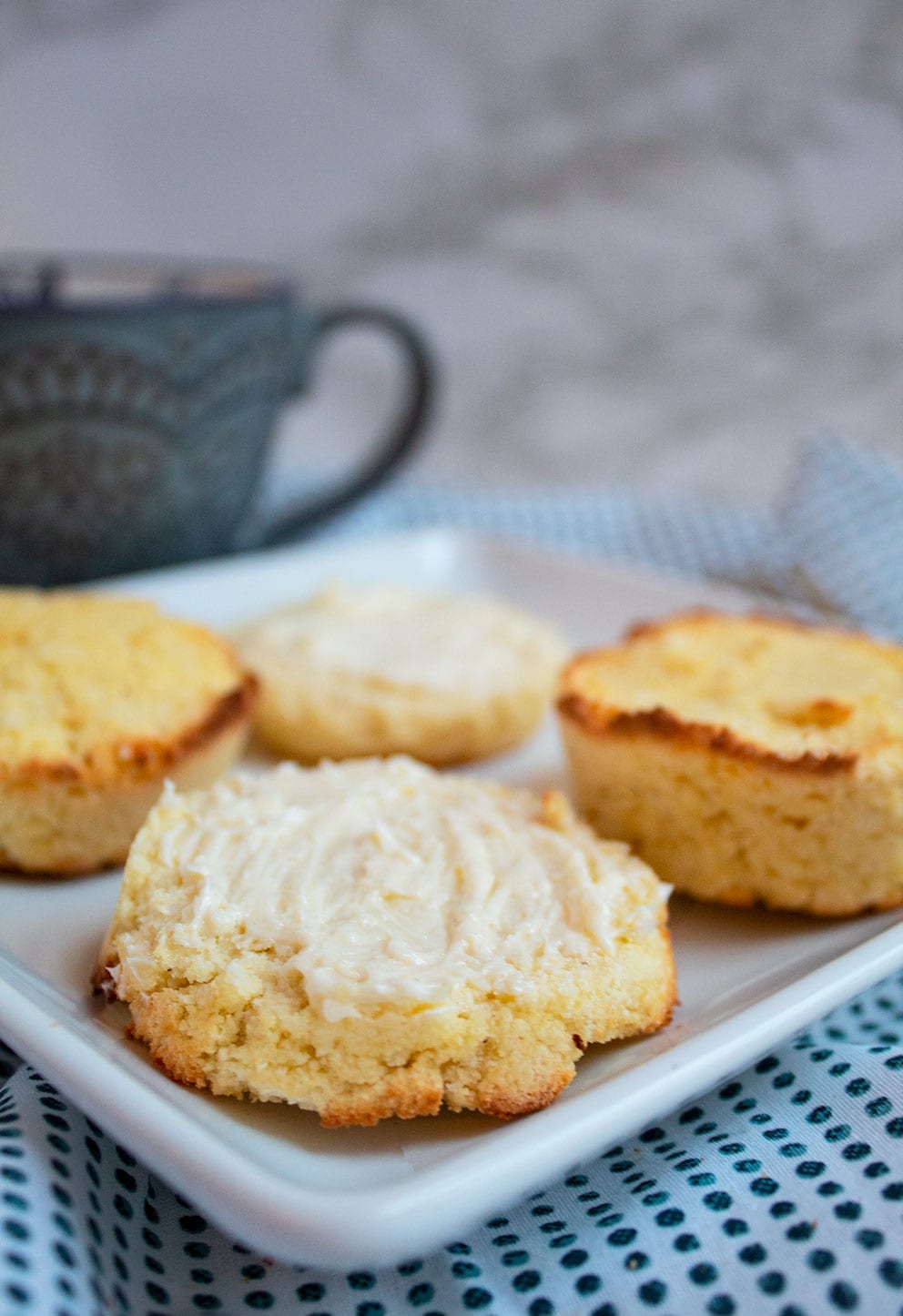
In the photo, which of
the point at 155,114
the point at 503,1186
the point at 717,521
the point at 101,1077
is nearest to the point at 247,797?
the point at 101,1077

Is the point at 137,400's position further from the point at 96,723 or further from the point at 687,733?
the point at 687,733

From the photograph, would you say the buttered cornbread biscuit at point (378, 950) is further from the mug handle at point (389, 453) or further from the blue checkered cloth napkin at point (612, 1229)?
the mug handle at point (389, 453)

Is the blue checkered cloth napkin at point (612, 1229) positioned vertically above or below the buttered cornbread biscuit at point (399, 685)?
above

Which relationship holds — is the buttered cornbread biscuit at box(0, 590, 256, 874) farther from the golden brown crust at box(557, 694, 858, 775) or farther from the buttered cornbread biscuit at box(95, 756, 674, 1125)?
the golden brown crust at box(557, 694, 858, 775)

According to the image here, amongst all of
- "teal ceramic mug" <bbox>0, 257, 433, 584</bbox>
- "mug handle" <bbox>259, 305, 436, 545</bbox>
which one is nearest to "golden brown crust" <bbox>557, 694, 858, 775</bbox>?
"teal ceramic mug" <bbox>0, 257, 433, 584</bbox>

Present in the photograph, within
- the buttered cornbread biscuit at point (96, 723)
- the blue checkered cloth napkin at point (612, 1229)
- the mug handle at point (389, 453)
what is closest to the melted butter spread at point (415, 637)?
the buttered cornbread biscuit at point (96, 723)

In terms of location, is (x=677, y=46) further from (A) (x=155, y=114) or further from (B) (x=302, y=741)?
(B) (x=302, y=741)

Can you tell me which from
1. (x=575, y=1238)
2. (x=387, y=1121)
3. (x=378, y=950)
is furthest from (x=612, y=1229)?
(x=378, y=950)
